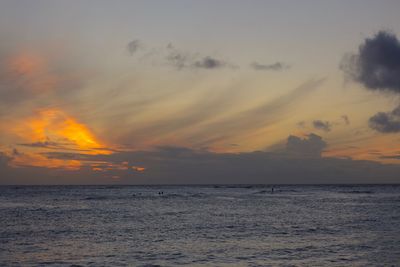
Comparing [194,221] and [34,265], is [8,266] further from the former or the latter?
[194,221]

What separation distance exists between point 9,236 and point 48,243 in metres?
6.10

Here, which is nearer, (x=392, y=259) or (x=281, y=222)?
(x=392, y=259)

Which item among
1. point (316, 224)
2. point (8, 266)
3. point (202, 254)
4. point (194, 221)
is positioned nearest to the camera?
point (8, 266)

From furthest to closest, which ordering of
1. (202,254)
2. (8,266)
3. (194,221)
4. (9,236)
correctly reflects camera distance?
1. (194,221)
2. (9,236)
3. (202,254)
4. (8,266)

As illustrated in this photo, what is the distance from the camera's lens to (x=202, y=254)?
91.2 feet

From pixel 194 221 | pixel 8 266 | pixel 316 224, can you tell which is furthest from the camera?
pixel 194 221

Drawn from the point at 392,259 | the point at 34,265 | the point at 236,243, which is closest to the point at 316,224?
the point at 236,243

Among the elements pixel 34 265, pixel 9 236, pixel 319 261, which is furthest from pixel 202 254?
pixel 9 236

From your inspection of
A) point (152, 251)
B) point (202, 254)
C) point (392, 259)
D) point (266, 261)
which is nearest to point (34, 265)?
point (152, 251)

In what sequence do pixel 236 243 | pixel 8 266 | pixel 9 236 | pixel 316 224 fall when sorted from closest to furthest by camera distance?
pixel 8 266 < pixel 236 243 < pixel 9 236 < pixel 316 224

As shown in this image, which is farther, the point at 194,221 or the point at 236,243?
the point at 194,221

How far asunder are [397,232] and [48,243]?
27884 millimetres

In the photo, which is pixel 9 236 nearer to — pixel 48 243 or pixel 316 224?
pixel 48 243

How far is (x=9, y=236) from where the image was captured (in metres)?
37.1
